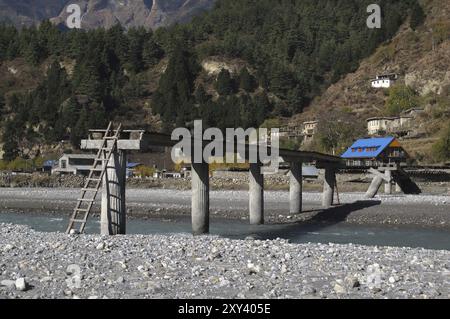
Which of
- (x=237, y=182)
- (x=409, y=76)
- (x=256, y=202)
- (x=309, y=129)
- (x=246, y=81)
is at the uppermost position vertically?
(x=246, y=81)

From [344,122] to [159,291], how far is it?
9280cm

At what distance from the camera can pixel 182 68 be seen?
6112 inches

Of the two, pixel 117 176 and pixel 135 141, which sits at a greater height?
pixel 135 141

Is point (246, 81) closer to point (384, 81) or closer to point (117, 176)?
point (384, 81)

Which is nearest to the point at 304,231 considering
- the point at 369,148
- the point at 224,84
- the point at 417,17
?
the point at 369,148

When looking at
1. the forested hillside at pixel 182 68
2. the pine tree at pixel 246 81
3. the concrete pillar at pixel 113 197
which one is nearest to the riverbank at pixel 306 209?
the concrete pillar at pixel 113 197

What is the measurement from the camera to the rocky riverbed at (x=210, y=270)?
10336mm

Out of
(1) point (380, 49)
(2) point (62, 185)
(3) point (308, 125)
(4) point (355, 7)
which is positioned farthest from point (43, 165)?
(4) point (355, 7)

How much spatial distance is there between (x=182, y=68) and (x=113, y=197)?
139 m

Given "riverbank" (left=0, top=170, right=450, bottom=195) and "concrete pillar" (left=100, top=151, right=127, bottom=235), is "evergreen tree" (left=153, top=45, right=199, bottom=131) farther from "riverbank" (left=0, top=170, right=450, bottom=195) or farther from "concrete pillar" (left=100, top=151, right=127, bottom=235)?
"concrete pillar" (left=100, top=151, right=127, bottom=235)

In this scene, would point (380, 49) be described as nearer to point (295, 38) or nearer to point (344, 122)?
point (295, 38)

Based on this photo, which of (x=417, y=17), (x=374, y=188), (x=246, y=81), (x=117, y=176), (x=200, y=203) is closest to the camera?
(x=117, y=176)

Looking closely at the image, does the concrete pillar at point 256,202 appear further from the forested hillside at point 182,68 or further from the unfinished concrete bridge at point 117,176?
the forested hillside at point 182,68

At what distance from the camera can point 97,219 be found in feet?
111
